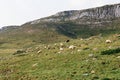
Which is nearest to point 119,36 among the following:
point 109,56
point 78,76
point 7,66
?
point 109,56

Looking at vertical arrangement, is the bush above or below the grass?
above

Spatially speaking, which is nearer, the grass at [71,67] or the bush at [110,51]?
the grass at [71,67]

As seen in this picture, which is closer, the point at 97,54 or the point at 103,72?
the point at 103,72

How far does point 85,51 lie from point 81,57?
2.65m

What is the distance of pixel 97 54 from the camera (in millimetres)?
33562

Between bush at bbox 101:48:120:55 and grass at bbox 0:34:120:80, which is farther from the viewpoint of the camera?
bush at bbox 101:48:120:55

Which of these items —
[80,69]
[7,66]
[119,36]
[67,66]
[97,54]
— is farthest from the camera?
[119,36]

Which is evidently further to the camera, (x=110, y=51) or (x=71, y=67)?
(x=110, y=51)

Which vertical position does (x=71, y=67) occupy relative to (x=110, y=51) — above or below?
below

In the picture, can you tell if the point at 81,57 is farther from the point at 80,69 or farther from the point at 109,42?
the point at 109,42

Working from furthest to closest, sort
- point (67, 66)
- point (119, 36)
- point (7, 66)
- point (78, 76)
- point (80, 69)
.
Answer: point (119, 36), point (7, 66), point (67, 66), point (80, 69), point (78, 76)

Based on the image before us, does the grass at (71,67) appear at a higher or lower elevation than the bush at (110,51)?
lower

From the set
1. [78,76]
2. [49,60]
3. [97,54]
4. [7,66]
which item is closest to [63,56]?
[49,60]

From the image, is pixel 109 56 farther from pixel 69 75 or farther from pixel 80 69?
pixel 69 75
